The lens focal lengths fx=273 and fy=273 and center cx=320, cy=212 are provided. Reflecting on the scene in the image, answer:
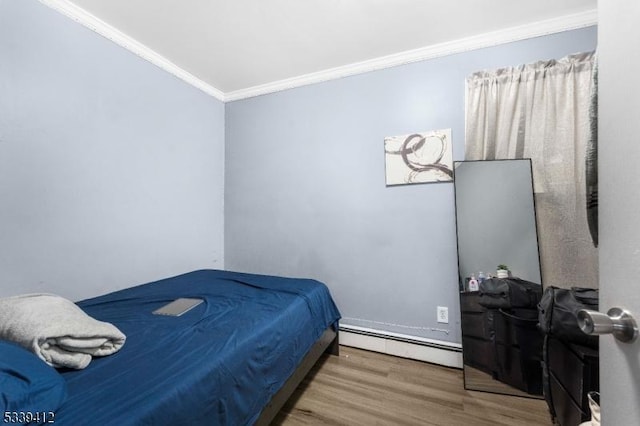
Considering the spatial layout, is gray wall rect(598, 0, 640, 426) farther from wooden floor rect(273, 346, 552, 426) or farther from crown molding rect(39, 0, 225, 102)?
crown molding rect(39, 0, 225, 102)

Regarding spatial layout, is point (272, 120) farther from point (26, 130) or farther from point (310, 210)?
point (26, 130)

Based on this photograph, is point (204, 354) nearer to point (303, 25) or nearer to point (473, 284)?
point (473, 284)

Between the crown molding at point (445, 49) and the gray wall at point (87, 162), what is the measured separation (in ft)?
3.19

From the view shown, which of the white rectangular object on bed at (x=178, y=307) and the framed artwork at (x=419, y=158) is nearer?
the white rectangular object on bed at (x=178, y=307)

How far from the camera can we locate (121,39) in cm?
210

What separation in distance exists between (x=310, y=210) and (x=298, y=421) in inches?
64.5

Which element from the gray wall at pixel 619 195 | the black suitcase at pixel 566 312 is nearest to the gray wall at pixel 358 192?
the black suitcase at pixel 566 312

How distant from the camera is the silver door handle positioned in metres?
0.48

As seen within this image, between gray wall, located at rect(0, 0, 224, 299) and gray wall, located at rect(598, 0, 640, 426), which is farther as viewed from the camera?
gray wall, located at rect(0, 0, 224, 299)

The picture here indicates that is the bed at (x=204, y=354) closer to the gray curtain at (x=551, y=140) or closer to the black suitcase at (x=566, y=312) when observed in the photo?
the black suitcase at (x=566, y=312)

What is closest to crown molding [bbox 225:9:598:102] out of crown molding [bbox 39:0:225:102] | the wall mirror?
crown molding [bbox 39:0:225:102]

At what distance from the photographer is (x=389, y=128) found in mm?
2369

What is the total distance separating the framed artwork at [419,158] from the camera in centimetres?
219

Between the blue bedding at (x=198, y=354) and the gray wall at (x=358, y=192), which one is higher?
the gray wall at (x=358, y=192)
